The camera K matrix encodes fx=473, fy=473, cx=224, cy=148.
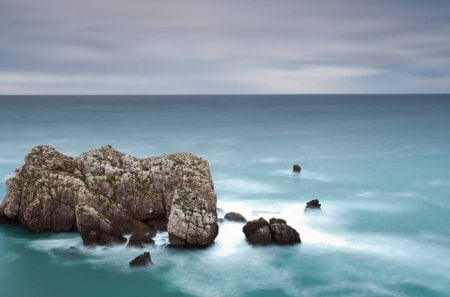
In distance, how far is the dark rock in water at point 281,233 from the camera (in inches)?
1304

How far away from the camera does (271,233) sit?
33.5 m

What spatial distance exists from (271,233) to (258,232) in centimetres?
94

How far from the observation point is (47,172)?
119 feet

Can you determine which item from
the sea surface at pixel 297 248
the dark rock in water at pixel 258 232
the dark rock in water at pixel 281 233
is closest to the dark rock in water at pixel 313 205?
the sea surface at pixel 297 248

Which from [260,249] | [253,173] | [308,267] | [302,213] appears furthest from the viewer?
[253,173]

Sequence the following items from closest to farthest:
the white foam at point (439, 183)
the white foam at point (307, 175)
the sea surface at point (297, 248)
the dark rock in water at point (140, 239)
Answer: the sea surface at point (297, 248), the dark rock in water at point (140, 239), the white foam at point (439, 183), the white foam at point (307, 175)

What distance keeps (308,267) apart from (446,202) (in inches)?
937

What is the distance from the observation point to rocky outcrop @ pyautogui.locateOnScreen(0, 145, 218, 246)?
3250 centimetres

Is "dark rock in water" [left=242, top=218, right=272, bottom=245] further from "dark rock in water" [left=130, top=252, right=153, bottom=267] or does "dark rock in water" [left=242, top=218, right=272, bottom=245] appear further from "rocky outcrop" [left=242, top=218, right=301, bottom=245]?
"dark rock in water" [left=130, top=252, right=153, bottom=267]

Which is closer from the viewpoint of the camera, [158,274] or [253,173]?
[158,274]

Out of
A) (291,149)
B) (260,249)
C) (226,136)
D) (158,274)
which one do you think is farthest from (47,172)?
(226,136)

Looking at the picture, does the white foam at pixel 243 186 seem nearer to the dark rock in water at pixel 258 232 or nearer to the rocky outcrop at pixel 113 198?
the rocky outcrop at pixel 113 198

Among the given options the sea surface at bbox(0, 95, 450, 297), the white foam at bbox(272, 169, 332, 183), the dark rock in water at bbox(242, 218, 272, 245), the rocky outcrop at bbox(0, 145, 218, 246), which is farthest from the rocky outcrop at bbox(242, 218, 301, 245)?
the white foam at bbox(272, 169, 332, 183)

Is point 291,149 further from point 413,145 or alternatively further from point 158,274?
point 158,274
